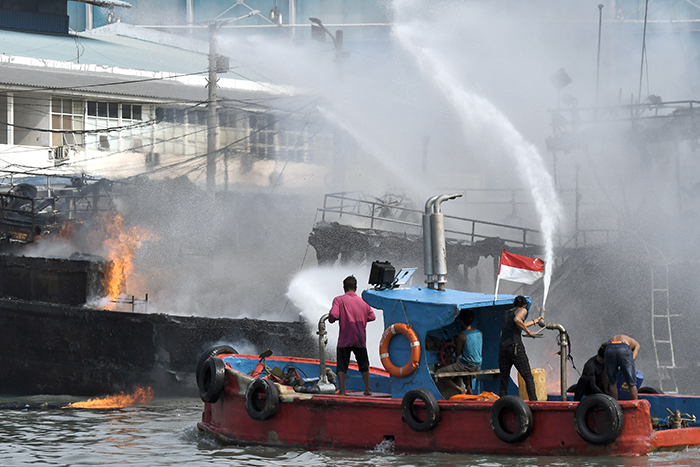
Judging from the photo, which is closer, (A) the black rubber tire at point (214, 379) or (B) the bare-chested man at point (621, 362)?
(B) the bare-chested man at point (621, 362)

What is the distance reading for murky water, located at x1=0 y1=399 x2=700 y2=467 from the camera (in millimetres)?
9461

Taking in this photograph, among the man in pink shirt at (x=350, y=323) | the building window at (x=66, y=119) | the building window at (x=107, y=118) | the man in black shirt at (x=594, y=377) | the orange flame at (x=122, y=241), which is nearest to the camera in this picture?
the man in black shirt at (x=594, y=377)

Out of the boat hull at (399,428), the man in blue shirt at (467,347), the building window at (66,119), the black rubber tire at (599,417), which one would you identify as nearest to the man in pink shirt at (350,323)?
the boat hull at (399,428)

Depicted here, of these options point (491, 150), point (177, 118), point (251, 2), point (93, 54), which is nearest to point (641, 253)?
point (491, 150)

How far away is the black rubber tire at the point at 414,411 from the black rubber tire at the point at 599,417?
5.18 feet

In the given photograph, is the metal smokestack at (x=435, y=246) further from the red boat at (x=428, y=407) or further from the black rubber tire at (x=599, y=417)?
the black rubber tire at (x=599, y=417)

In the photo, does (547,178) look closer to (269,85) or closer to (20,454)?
(20,454)

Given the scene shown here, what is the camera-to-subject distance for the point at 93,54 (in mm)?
36844

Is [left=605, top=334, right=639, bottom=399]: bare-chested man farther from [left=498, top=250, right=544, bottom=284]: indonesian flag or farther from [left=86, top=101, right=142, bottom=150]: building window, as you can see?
[left=86, top=101, right=142, bottom=150]: building window

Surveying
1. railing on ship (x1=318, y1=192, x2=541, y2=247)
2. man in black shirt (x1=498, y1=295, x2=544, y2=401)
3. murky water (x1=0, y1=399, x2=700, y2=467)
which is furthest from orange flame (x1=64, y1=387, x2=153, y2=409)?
man in black shirt (x1=498, y1=295, x2=544, y2=401)

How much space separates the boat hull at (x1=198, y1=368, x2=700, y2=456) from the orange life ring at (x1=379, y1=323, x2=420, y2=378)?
0.36 meters

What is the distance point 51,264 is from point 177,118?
60.1ft

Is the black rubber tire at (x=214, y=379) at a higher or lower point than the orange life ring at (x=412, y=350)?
lower

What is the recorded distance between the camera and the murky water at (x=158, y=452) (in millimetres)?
9461
